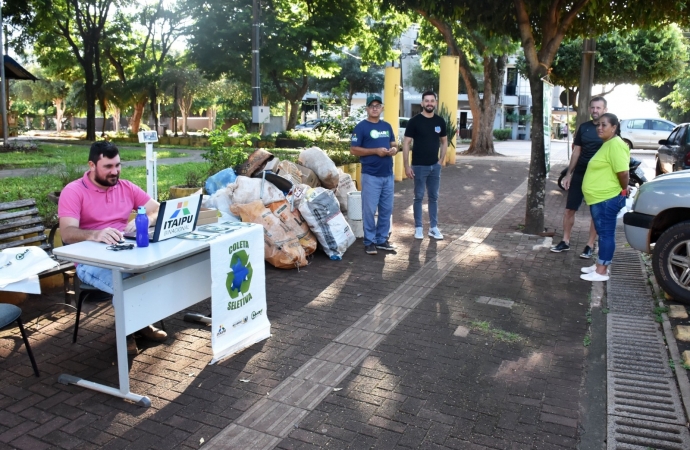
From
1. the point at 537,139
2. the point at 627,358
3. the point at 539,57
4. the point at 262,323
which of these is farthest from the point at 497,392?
the point at 539,57

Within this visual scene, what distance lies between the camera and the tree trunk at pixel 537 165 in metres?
8.97

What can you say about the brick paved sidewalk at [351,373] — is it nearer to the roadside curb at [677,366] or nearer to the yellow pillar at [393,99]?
the roadside curb at [677,366]

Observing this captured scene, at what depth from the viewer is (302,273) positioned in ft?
23.1

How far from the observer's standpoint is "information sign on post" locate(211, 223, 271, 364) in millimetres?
4383

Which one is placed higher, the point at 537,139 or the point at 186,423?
the point at 537,139

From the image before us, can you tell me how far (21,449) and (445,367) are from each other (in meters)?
2.82

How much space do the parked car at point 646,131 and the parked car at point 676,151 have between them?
1470cm

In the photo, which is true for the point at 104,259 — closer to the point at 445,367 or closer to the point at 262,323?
the point at 262,323

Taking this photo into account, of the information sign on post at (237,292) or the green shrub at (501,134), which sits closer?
the information sign on post at (237,292)

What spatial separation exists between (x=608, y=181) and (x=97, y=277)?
16.9ft

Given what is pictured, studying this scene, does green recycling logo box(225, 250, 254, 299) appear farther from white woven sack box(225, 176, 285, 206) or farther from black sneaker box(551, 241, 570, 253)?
black sneaker box(551, 241, 570, 253)

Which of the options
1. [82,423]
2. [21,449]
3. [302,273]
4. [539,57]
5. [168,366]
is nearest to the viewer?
[21,449]

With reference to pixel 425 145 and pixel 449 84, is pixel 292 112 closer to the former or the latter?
pixel 449 84

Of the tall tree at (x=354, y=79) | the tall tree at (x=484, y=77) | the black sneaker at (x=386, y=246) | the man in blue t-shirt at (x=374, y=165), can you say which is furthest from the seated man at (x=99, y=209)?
the tall tree at (x=354, y=79)
